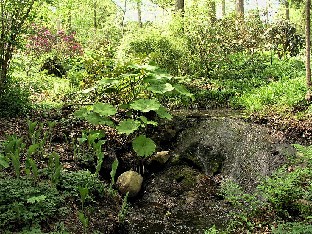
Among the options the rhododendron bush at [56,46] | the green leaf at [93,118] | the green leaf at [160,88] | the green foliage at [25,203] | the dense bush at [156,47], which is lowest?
the green foliage at [25,203]

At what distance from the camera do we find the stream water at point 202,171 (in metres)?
5.71

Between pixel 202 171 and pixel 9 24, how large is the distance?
5215mm

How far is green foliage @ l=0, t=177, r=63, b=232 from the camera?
4.05 m

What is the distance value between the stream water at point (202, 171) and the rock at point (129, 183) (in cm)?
19

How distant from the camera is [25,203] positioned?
438 cm

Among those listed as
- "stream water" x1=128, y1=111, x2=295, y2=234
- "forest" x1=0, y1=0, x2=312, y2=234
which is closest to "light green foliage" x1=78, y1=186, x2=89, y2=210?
"forest" x1=0, y1=0, x2=312, y2=234

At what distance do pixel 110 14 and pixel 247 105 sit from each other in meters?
19.4

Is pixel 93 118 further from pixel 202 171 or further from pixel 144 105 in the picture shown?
pixel 202 171

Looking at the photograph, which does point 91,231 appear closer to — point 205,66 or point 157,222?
point 157,222

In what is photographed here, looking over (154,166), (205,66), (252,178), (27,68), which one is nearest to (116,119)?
(154,166)

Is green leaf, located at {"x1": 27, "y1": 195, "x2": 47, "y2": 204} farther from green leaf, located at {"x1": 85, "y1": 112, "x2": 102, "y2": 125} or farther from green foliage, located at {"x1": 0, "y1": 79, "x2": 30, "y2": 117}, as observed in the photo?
green foliage, located at {"x1": 0, "y1": 79, "x2": 30, "y2": 117}

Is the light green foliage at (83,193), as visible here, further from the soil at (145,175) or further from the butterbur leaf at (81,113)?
the butterbur leaf at (81,113)

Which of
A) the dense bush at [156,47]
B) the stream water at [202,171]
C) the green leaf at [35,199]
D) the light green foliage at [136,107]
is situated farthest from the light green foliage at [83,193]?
the dense bush at [156,47]

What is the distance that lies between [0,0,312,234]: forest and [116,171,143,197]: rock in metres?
0.02
